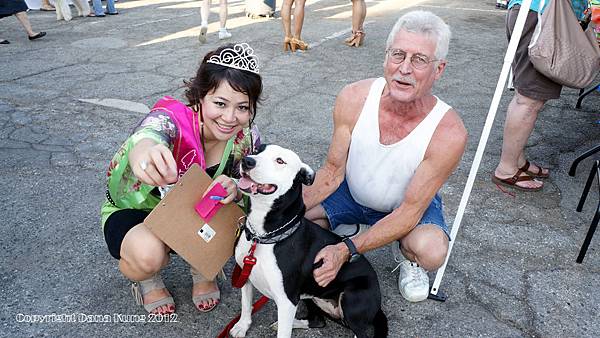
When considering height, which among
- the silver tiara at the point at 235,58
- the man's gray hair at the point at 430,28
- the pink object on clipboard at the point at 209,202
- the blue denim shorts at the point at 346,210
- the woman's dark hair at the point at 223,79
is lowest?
the blue denim shorts at the point at 346,210

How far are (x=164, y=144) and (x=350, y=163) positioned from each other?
0.92m

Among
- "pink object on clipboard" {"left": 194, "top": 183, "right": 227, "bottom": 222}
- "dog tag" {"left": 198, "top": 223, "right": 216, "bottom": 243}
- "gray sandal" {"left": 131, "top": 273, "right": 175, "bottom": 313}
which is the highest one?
"pink object on clipboard" {"left": 194, "top": 183, "right": 227, "bottom": 222}

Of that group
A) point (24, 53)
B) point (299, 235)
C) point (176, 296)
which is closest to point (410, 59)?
point (299, 235)

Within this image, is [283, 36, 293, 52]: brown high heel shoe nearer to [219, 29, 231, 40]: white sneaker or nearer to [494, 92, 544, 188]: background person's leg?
[219, 29, 231, 40]: white sneaker

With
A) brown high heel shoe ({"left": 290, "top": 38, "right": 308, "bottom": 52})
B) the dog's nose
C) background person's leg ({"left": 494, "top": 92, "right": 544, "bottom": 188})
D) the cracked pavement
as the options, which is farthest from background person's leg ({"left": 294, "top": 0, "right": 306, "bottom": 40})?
the dog's nose

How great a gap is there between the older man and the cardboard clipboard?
0.42 metres

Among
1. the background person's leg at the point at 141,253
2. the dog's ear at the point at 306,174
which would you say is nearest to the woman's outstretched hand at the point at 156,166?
the background person's leg at the point at 141,253

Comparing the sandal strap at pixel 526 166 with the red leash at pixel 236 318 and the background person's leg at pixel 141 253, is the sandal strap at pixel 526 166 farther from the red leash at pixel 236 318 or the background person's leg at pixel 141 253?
the background person's leg at pixel 141 253

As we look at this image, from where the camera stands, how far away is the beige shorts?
118 inches

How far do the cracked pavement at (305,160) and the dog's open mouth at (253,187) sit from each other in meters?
0.73

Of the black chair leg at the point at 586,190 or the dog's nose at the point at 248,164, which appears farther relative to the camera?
the black chair leg at the point at 586,190

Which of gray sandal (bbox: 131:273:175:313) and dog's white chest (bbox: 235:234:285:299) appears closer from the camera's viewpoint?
dog's white chest (bbox: 235:234:285:299)

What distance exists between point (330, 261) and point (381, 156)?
565 millimetres

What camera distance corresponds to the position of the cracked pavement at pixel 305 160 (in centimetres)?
211
